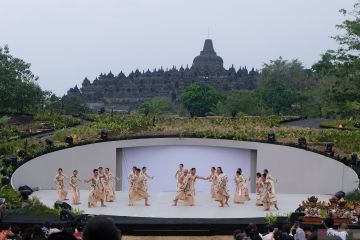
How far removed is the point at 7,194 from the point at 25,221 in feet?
9.60

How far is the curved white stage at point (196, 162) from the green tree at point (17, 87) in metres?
10.4

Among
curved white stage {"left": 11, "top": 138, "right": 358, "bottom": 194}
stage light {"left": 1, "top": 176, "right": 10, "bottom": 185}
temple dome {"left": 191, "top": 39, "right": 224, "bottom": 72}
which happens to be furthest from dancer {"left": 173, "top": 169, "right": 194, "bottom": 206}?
temple dome {"left": 191, "top": 39, "right": 224, "bottom": 72}

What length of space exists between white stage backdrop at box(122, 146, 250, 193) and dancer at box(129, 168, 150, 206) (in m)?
6.59

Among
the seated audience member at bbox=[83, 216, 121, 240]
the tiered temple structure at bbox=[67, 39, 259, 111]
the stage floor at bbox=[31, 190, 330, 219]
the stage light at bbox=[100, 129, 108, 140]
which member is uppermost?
the tiered temple structure at bbox=[67, 39, 259, 111]

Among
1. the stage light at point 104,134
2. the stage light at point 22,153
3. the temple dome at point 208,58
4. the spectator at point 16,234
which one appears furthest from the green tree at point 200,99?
the spectator at point 16,234

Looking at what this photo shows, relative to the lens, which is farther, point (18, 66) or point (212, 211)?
point (18, 66)

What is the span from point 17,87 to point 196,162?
41.7ft

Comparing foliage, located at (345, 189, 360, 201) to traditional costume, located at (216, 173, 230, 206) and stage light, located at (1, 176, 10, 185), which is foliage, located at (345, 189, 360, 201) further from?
stage light, located at (1, 176, 10, 185)

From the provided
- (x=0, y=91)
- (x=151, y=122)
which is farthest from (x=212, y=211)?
(x=0, y=91)

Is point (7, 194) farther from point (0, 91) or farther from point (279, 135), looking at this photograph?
point (0, 91)

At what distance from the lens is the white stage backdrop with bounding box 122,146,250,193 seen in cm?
2527

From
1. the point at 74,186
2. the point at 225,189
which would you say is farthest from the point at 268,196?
the point at 74,186

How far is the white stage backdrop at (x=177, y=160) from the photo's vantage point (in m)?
25.3

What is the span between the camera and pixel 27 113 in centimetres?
3444
